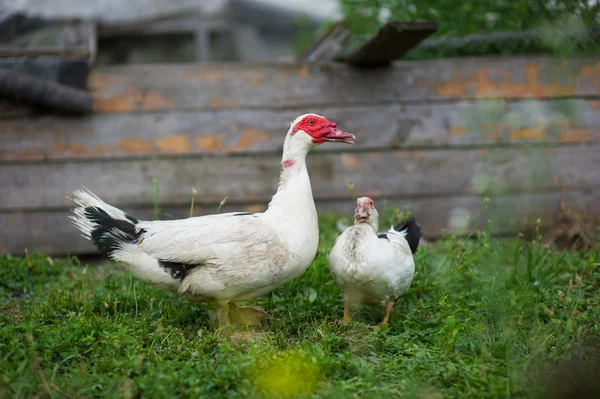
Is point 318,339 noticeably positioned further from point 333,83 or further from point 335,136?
point 333,83

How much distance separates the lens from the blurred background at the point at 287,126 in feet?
16.8

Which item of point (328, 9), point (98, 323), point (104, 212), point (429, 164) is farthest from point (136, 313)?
point (328, 9)

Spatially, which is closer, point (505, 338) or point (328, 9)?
point (505, 338)

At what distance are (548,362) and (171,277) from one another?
1.99 metres

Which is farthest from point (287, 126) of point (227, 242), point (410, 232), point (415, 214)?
point (227, 242)

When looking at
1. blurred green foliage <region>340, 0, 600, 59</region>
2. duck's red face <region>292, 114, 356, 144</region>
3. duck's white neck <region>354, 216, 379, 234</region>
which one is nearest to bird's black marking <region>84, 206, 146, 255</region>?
duck's red face <region>292, 114, 356, 144</region>

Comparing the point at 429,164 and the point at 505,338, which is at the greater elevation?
the point at 429,164

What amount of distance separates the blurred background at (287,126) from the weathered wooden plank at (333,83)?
0.04 ft

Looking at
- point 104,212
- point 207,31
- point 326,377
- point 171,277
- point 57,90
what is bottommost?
point 326,377

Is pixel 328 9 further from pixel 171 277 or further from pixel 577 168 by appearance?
pixel 171 277

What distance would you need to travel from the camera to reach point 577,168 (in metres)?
5.43

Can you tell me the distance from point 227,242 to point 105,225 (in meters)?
0.76

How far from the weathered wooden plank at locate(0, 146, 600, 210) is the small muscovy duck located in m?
1.79

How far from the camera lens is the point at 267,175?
5.33m
